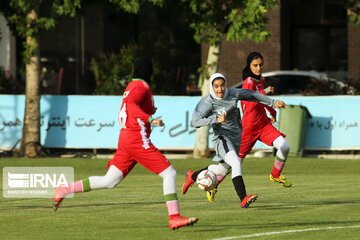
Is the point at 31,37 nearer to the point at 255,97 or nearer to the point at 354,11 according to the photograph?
the point at 354,11

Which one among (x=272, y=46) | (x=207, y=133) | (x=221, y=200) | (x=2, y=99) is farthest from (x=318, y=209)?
(x=272, y=46)

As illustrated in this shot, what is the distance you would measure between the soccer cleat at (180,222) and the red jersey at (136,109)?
99 centimetres

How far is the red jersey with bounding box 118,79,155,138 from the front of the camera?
Answer: 10.1 metres

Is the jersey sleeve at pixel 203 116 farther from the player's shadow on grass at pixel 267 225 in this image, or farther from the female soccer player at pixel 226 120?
the player's shadow on grass at pixel 267 225

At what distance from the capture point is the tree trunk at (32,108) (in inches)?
934

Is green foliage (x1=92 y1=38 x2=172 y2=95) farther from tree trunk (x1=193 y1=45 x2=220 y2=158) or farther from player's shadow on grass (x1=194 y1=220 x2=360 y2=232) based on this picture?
player's shadow on grass (x1=194 y1=220 x2=360 y2=232)

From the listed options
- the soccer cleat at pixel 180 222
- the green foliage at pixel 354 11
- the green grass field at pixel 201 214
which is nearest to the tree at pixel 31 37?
the green foliage at pixel 354 11

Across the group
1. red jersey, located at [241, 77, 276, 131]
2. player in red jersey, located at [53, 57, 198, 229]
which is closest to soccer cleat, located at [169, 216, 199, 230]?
player in red jersey, located at [53, 57, 198, 229]

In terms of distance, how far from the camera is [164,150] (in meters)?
24.5

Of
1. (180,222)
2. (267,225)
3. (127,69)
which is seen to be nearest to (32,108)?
(127,69)

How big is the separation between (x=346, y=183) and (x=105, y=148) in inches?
360

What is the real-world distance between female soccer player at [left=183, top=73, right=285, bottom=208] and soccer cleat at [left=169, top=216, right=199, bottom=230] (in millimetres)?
2053

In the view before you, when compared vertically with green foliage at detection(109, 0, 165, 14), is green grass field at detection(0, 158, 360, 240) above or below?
below

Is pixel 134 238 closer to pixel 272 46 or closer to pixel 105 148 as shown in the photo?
pixel 105 148
